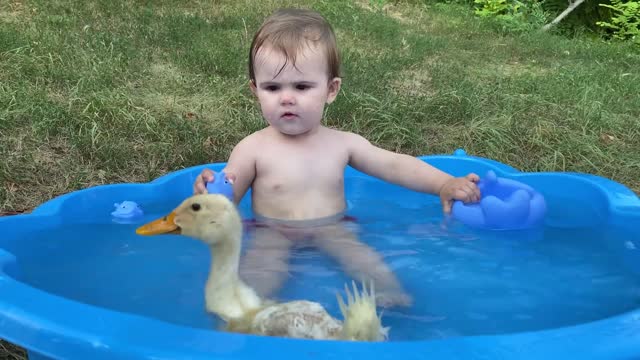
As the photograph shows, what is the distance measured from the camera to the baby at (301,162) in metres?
2.10

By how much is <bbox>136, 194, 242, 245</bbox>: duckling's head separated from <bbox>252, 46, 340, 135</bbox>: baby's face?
2.08 feet

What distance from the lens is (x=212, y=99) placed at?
11.6ft

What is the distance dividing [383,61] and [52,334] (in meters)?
3.24

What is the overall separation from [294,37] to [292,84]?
0.13 metres

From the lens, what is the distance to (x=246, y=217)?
2320mm

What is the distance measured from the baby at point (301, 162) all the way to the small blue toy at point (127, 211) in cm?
37

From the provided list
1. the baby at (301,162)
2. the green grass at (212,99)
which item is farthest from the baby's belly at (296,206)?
the green grass at (212,99)

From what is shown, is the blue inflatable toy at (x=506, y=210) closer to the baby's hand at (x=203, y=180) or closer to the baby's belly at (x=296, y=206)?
the baby's belly at (x=296, y=206)

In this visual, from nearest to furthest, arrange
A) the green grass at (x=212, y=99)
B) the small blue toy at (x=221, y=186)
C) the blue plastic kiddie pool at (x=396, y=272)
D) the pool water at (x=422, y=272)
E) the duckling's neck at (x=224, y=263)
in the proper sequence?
the blue plastic kiddie pool at (x=396, y=272), the duckling's neck at (x=224, y=263), the pool water at (x=422, y=272), the small blue toy at (x=221, y=186), the green grass at (x=212, y=99)

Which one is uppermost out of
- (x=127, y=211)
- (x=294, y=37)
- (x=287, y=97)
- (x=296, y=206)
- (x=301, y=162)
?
(x=294, y=37)

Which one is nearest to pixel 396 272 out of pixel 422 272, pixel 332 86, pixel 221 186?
pixel 422 272

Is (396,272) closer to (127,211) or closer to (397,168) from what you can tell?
(397,168)

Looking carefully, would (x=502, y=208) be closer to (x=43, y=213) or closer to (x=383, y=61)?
(x=43, y=213)

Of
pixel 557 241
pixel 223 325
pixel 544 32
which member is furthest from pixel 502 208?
pixel 544 32
